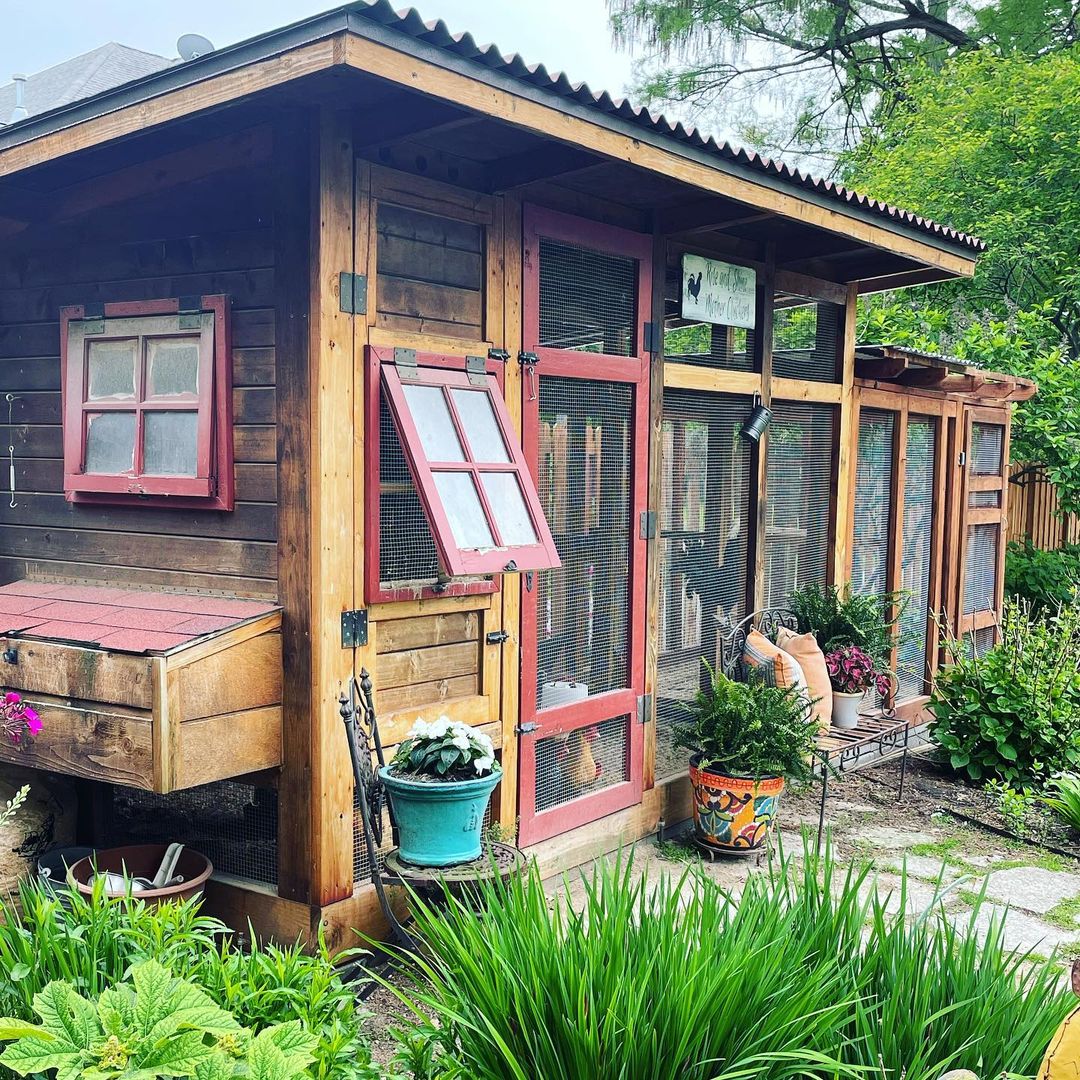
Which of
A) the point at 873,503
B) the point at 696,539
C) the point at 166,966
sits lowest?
the point at 166,966

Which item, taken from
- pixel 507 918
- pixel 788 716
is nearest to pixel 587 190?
pixel 788 716

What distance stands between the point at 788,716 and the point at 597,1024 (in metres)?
2.97

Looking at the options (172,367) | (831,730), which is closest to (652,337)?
(172,367)

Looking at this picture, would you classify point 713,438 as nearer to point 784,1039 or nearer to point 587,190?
point 587,190

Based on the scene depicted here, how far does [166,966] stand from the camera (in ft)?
7.69

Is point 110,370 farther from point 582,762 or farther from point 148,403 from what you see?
point 582,762

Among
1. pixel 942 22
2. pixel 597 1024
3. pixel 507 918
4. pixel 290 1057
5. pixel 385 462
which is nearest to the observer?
pixel 290 1057

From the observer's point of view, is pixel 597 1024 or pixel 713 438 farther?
pixel 713 438

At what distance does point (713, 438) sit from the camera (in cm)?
564

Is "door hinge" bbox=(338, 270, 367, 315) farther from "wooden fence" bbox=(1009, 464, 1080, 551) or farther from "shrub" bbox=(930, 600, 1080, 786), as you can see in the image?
"wooden fence" bbox=(1009, 464, 1080, 551)

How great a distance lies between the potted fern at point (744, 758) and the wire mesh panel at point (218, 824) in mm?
2039

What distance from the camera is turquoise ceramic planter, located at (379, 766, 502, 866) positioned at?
348cm

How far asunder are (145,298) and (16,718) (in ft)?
5.24

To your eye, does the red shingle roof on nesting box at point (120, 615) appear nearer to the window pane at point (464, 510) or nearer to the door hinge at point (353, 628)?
the door hinge at point (353, 628)
